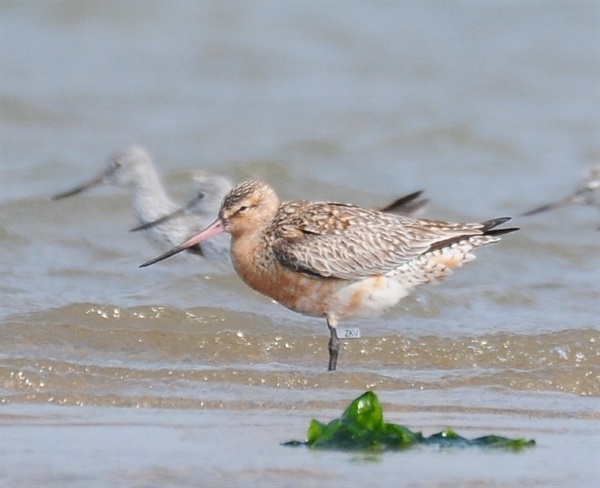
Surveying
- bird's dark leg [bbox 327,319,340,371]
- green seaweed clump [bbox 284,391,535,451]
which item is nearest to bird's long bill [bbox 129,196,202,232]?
bird's dark leg [bbox 327,319,340,371]

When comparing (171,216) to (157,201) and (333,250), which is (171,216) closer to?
(157,201)

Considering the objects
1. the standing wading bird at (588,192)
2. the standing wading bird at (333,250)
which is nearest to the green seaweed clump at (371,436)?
the standing wading bird at (333,250)

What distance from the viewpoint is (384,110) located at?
13422mm

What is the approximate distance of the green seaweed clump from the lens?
5.55 metres

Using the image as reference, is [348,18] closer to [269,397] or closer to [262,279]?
[262,279]

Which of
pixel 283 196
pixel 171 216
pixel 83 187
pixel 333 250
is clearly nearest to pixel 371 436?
pixel 333 250

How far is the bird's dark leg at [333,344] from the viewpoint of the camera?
7644mm

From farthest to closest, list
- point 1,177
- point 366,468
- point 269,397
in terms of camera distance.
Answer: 1. point 1,177
2. point 269,397
3. point 366,468

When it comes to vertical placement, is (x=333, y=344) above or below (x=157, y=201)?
below

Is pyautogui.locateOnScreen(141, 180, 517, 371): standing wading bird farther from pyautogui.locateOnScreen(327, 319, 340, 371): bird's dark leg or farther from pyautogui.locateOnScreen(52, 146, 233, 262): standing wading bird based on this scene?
pyautogui.locateOnScreen(52, 146, 233, 262): standing wading bird

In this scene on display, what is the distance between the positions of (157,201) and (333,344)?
2.73 metres

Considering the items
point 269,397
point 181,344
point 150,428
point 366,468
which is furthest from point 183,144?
point 366,468

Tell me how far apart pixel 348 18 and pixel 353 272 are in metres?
7.47

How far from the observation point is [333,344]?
7785mm
